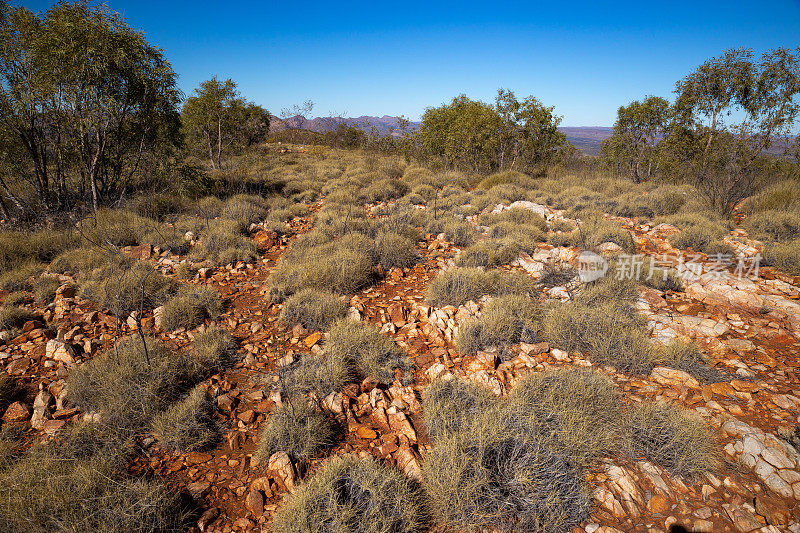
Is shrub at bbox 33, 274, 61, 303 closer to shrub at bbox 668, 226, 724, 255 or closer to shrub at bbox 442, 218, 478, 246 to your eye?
shrub at bbox 442, 218, 478, 246

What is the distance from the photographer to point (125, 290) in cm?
460

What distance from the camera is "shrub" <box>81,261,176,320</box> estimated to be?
4418mm

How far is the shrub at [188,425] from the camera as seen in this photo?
2643mm

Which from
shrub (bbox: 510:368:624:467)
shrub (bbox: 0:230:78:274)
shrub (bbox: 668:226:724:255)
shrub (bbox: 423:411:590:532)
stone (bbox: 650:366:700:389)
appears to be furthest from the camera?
shrub (bbox: 668:226:724:255)

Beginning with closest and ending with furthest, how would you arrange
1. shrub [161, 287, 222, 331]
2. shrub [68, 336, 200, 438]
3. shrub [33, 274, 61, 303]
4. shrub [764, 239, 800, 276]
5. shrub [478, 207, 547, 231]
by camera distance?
shrub [68, 336, 200, 438] → shrub [161, 287, 222, 331] → shrub [33, 274, 61, 303] → shrub [764, 239, 800, 276] → shrub [478, 207, 547, 231]

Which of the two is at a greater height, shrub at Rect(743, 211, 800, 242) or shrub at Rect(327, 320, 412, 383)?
shrub at Rect(743, 211, 800, 242)

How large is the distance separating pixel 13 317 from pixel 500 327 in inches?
225

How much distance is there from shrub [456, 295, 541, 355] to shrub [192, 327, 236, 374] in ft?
8.32

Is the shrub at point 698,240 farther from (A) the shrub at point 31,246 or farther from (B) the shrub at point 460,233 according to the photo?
(A) the shrub at point 31,246

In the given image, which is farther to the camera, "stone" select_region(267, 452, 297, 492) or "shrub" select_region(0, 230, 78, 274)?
"shrub" select_region(0, 230, 78, 274)

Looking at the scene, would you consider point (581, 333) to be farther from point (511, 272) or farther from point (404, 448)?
point (404, 448)

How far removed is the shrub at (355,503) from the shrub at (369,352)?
1144 millimetres

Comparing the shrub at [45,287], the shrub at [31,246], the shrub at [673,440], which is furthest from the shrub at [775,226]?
the shrub at [31,246]

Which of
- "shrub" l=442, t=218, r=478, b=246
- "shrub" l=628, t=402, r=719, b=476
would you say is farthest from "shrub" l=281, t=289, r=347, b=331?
"shrub" l=442, t=218, r=478, b=246
